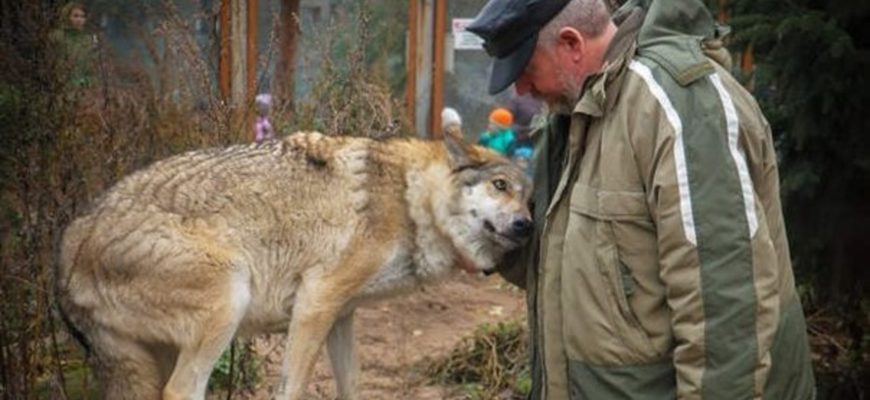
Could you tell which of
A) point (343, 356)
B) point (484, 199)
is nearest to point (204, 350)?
point (343, 356)

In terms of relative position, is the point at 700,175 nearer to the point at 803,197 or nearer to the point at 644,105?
the point at 644,105

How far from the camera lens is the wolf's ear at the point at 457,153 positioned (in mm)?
5691

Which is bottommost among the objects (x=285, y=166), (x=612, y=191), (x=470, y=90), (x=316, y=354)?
(x=470, y=90)

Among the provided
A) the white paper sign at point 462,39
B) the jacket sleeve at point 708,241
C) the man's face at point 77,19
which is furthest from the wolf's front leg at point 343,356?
the white paper sign at point 462,39

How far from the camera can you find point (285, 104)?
885cm

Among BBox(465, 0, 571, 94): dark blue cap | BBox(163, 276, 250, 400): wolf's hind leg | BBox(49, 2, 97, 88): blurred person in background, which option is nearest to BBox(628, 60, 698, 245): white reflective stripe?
BBox(465, 0, 571, 94): dark blue cap

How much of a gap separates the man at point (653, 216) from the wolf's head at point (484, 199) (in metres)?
1.19

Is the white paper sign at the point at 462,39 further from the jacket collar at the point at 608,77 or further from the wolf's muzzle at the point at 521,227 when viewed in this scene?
the jacket collar at the point at 608,77

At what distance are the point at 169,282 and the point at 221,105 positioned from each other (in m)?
1.36

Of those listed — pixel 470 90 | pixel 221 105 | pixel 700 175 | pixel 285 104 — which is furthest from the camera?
pixel 470 90

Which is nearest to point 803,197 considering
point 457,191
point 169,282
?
point 457,191

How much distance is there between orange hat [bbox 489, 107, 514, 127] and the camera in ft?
46.8

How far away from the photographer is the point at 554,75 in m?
3.99

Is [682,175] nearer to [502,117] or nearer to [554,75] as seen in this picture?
[554,75]
